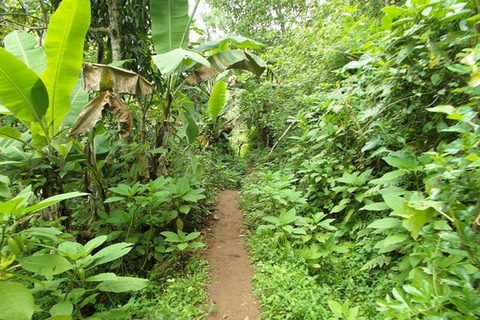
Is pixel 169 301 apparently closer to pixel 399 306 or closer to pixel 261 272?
pixel 261 272

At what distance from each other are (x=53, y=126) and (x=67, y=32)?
90cm

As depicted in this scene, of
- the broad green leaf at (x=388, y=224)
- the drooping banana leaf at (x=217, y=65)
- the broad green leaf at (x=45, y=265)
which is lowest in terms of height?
the broad green leaf at (x=388, y=224)

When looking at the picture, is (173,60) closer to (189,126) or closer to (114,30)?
(189,126)

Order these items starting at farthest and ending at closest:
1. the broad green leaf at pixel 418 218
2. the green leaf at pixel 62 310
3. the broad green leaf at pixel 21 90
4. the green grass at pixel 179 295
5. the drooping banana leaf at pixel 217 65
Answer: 1. the drooping banana leaf at pixel 217 65
2. the green grass at pixel 179 295
3. the broad green leaf at pixel 21 90
4. the broad green leaf at pixel 418 218
5. the green leaf at pixel 62 310

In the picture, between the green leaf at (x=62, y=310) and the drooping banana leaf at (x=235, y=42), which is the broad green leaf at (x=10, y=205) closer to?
the green leaf at (x=62, y=310)

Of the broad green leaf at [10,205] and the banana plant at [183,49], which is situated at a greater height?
the banana plant at [183,49]

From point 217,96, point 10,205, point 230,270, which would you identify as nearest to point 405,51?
point 217,96

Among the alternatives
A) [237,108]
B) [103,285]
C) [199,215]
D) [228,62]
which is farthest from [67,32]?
[237,108]

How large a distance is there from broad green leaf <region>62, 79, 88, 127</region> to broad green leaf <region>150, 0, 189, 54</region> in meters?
1.07

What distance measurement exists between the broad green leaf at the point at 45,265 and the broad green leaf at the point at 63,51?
1.38 m

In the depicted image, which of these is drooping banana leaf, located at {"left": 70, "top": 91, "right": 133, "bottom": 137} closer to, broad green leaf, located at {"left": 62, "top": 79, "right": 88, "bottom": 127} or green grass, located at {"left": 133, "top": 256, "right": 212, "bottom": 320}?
broad green leaf, located at {"left": 62, "top": 79, "right": 88, "bottom": 127}

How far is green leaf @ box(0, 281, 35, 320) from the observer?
1279 mm

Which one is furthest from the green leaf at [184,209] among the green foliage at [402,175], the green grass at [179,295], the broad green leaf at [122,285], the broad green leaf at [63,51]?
the broad green leaf at [63,51]

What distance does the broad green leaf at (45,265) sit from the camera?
1517 mm
